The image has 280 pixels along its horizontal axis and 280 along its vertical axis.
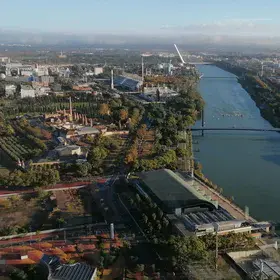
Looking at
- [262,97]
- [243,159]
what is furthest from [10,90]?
[243,159]

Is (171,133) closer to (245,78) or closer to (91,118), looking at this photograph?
(91,118)

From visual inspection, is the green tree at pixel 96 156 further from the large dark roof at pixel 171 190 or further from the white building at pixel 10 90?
the white building at pixel 10 90

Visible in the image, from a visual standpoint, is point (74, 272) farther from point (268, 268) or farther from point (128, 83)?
point (128, 83)

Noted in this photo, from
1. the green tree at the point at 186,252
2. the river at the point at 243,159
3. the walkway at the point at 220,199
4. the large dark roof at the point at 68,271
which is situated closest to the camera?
the large dark roof at the point at 68,271

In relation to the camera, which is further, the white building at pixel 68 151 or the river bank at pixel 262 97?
the river bank at pixel 262 97

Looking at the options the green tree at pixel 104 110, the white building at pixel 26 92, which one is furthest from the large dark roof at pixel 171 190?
the white building at pixel 26 92

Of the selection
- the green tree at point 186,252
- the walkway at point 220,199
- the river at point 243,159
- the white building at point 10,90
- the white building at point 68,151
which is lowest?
the river at point 243,159
